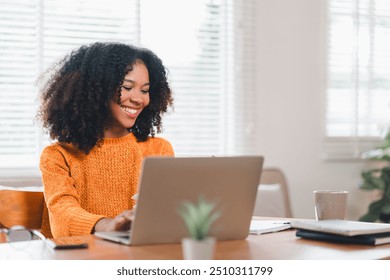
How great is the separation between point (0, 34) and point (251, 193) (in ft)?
6.58

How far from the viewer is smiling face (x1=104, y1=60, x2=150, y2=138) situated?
2.24m

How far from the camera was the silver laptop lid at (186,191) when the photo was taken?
1.37 m

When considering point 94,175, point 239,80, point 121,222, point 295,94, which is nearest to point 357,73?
point 295,94

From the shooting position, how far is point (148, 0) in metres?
3.42

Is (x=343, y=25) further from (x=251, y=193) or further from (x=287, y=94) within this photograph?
(x=251, y=193)

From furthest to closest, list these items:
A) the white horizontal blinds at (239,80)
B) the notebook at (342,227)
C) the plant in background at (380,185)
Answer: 1. the plant in background at (380,185)
2. the white horizontal blinds at (239,80)
3. the notebook at (342,227)

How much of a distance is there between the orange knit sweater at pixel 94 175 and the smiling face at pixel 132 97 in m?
0.09

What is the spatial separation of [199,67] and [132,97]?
1.37 m

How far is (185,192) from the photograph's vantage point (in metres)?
1.41

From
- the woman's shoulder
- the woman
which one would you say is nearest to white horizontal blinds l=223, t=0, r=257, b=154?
the woman

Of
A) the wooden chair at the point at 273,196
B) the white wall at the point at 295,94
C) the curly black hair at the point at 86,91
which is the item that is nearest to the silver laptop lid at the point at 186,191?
the curly black hair at the point at 86,91

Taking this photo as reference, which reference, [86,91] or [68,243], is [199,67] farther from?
[68,243]

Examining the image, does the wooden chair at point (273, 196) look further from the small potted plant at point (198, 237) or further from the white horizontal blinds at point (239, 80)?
the small potted plant at point (198, 237)

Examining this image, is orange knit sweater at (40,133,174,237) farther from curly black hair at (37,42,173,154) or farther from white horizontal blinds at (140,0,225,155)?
white horizontal blinds at (140,0,225,155)
